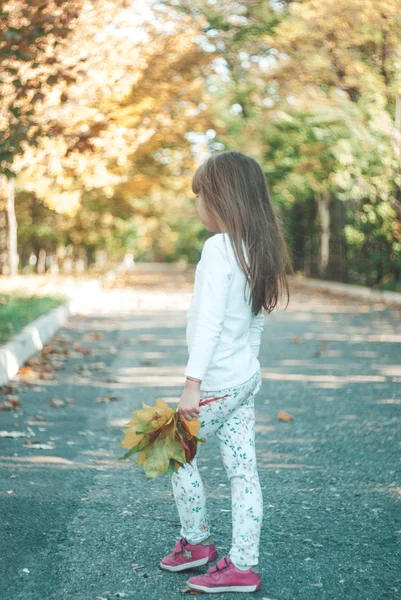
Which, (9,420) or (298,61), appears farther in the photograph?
(298,61)

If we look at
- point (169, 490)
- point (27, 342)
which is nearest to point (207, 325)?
point (169, 490)

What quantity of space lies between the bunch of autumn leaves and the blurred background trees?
5.09m

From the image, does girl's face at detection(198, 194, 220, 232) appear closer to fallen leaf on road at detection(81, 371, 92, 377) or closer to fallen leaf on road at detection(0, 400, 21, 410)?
fallen leaf on road at detection(0, 400, 21, 410)

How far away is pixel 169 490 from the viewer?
15.1 ft

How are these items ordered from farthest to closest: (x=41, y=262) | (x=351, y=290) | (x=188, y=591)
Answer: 1. (x=41, y=262)
2. (x=351, y=290)
3. (x=188, y=591)

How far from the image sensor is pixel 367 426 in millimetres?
6297

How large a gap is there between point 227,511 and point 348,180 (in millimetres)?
15342

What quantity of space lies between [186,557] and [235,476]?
0.44 meters

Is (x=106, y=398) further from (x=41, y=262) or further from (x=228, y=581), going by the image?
(x=41, y=262)

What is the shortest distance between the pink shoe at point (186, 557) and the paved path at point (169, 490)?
0.06 metres

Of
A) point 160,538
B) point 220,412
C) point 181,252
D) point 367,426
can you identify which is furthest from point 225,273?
point 181,252

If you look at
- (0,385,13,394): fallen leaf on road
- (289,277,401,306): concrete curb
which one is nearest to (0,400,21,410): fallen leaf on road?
(0,385,13,394): fallen leaf on road

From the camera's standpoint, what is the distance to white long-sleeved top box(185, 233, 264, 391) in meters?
3.13

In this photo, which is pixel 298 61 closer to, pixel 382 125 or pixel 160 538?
pixel 382 125
